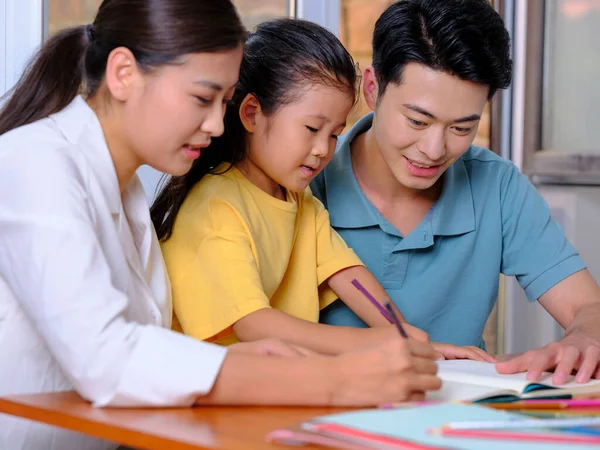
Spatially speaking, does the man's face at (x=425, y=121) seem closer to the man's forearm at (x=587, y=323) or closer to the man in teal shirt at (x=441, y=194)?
the man in teal shirt at (x=441, y=194)

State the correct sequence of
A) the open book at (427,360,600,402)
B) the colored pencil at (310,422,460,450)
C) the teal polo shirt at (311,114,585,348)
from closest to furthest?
the colored pencil at (310,422,460,450) → the open book at (427,360,600,402) → the teal polo shirt at (311,114,585,348)

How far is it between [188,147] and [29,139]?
224mm

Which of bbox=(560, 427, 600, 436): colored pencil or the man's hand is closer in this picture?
bbox=(560, 427, 600, 436): colored pencil

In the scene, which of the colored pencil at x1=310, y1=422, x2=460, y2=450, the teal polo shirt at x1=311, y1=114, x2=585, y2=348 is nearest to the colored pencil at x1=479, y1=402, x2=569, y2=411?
the colored pencil at x1=310, y1=422, x2=460, y2=450

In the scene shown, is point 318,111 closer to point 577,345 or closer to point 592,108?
point 577,345

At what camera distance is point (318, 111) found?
5.07 ft

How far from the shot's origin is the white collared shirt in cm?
102

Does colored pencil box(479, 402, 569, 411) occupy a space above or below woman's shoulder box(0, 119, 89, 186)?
below

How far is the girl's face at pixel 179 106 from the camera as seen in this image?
1.23 m

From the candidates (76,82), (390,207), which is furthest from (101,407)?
(390,207)

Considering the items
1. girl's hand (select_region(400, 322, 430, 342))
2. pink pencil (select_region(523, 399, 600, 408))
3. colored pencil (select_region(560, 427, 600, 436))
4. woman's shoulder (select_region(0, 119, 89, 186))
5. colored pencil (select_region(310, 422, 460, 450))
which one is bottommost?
girl's hand (select_region(400, 322, 430, 342))

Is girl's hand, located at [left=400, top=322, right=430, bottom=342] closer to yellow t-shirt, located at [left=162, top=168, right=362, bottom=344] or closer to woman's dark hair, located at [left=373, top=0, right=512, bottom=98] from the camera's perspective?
yellow t-shirt, located at [left=162, top=168, right=362, bottom=344]

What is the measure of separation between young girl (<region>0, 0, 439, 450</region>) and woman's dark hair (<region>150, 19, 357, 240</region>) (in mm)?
193

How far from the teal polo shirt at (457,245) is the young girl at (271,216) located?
134 mm
